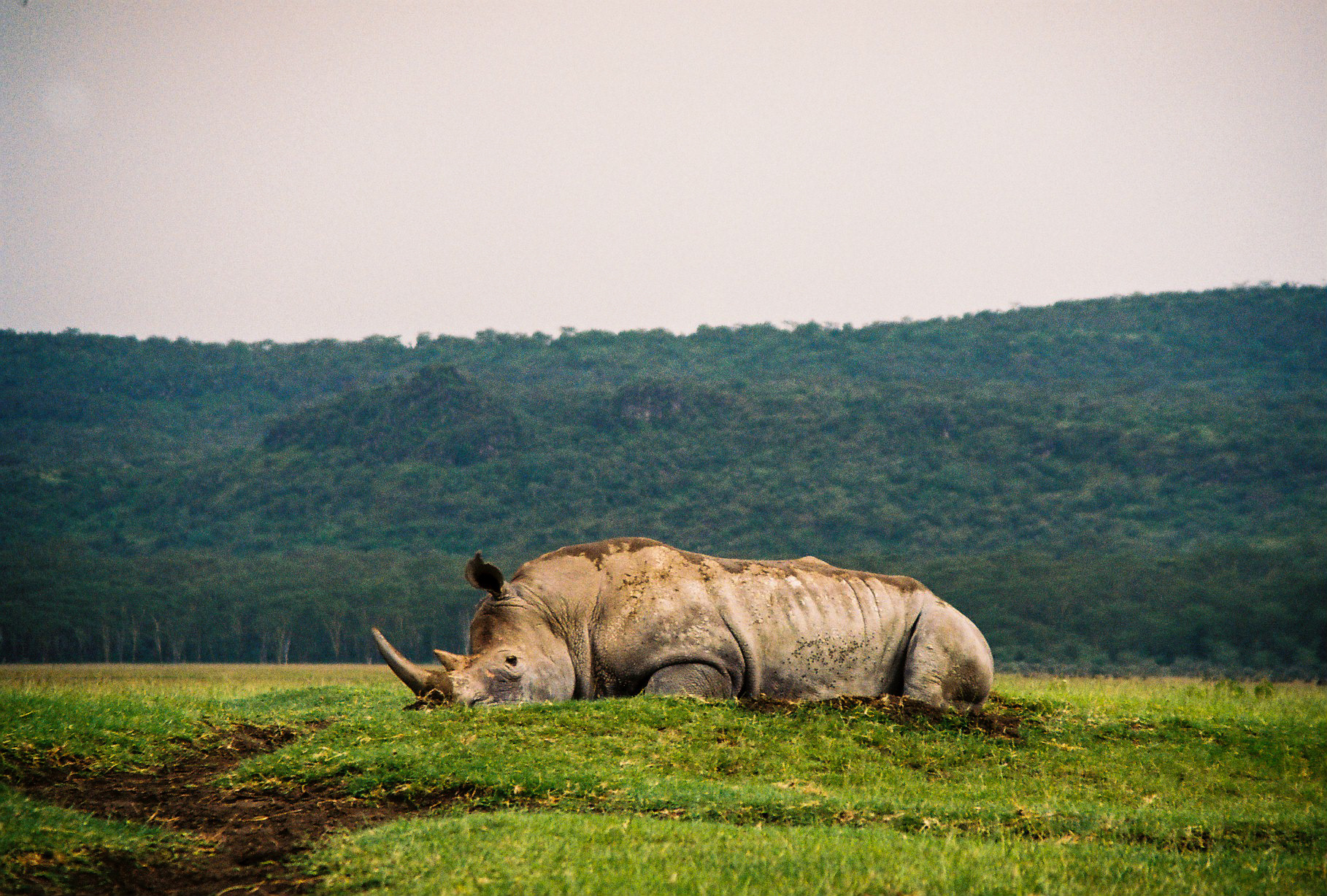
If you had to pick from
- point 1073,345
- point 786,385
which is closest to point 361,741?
point 786,385

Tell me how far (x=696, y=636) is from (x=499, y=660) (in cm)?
188

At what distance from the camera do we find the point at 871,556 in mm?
77375

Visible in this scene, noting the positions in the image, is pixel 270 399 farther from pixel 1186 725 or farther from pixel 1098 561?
pixel 1186 725

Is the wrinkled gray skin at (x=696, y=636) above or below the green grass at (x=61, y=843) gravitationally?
above

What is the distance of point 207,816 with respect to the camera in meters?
8.46

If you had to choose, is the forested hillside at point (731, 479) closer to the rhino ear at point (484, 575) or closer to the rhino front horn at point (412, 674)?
the rhino ear at point (484, 575)

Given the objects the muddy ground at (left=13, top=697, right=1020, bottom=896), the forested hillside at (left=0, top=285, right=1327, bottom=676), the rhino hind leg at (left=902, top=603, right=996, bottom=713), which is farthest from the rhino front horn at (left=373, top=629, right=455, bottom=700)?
the forested hillside at (left=0, top=285, right=1327, bottom=676)

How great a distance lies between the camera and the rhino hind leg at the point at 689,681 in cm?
1226

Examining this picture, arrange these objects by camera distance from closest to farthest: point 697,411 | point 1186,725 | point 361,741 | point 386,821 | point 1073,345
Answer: point 386,821
point 361,741
point 1186,725
point 697,411
point 1073,345

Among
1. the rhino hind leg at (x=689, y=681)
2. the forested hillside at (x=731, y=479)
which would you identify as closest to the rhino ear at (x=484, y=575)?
the rhino hind leg at (x=689, y=681)

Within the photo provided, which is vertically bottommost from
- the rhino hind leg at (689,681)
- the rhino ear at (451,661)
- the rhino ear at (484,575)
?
the rhino hind leg at (689,681)

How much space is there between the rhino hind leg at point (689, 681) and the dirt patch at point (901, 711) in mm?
462

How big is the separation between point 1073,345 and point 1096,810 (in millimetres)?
120647

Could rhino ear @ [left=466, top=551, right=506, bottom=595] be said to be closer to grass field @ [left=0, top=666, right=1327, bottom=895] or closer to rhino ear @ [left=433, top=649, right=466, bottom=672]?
rhino ear @ [left=433, top=649, right=466, bottom=672]
